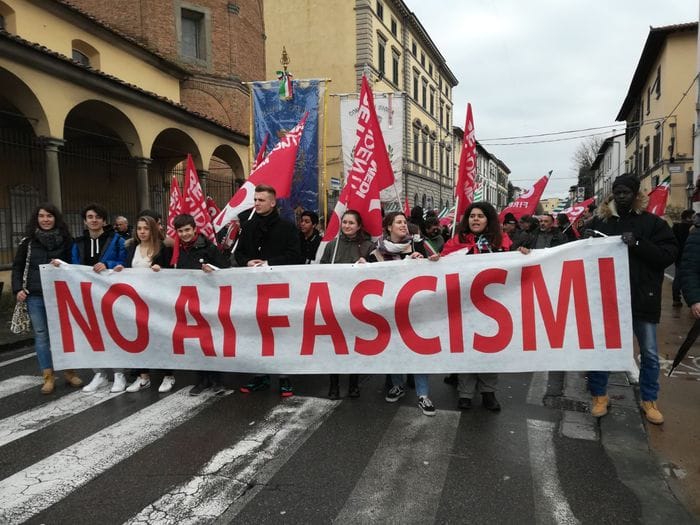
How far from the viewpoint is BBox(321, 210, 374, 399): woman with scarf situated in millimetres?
4715

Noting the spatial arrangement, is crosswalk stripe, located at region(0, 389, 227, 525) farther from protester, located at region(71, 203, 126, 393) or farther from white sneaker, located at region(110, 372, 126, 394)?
protester, located at region(71, 203, 126, 393)

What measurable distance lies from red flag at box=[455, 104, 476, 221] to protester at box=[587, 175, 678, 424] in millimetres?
1410

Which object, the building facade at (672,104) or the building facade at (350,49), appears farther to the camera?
the building facade at (350,49)

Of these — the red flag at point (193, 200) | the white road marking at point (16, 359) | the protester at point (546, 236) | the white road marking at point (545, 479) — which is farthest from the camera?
the protester at point (546, 236)

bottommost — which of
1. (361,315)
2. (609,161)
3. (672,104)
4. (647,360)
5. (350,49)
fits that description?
(647,360)

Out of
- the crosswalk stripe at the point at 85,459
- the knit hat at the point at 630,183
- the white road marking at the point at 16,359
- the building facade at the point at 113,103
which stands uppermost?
the building facade at the point at 113,103

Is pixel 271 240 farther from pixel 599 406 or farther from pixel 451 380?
pixel 599 406

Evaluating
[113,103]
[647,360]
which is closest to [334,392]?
[647,360]

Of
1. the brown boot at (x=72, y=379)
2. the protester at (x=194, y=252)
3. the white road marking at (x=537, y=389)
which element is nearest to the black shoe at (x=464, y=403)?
the white road marking at (x=537, y=389)

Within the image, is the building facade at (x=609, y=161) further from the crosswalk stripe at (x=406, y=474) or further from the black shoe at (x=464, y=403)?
the crosswalk stripe at (x=406, y=474)

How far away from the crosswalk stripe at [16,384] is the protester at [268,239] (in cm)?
237

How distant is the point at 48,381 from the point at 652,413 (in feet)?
18.3

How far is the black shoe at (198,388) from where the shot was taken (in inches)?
191

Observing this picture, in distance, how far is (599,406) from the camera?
4156mm
